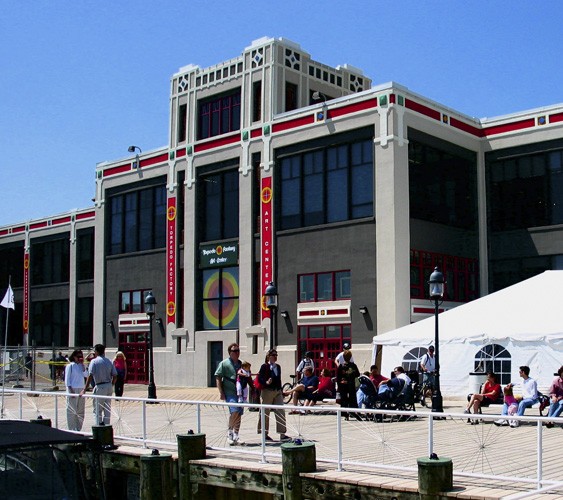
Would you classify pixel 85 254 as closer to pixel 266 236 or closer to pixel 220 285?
pixel 220 285

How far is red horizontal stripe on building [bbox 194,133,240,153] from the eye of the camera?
39156 mm

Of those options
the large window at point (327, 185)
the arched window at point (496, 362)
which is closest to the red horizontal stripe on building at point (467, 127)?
the large window at point (327, 185)

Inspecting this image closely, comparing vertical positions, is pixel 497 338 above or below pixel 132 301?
below

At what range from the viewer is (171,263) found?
41.3 meters

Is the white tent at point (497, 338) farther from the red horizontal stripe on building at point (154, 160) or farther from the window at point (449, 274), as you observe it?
the red horizontal stripe on building at point (154, 160)

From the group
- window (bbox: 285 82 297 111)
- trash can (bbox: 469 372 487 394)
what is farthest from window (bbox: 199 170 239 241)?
trash can (bbox: 469 372 487 394)

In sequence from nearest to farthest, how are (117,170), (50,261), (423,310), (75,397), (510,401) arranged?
1. (75,397)
2. (510,401)
3. (423,310)
4. (117,170)
5. (50,261)

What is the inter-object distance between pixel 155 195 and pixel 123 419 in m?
27.6

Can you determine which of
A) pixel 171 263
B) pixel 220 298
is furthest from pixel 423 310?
pixel 171 263

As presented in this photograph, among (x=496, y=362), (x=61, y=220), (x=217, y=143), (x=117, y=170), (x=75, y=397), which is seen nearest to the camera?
(x=75, y=397)

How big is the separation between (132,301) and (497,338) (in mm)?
23548

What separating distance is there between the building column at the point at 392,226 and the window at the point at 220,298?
8102 millimetres

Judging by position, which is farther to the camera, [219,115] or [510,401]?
[219,115]

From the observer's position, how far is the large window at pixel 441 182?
3459 cm
